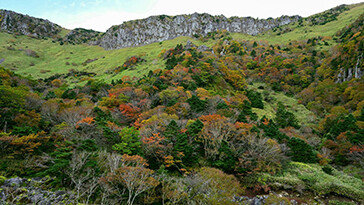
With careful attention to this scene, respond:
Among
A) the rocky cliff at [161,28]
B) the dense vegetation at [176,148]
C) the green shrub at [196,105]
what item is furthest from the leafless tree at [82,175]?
the rocky cliff at [161,28]

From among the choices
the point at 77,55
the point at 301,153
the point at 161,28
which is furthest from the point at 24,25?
the point at 301,153

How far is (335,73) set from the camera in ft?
201

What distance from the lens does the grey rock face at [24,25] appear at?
12699 cm

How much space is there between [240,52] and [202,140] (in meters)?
80.4

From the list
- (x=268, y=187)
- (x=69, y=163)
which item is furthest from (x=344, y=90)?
(x=69, y=163)

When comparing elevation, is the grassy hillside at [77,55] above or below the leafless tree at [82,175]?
above

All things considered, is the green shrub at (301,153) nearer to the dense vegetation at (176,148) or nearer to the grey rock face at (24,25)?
the dense vegetation at (176,148)

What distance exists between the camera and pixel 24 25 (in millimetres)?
134625

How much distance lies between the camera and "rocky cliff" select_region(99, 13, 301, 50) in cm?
12950

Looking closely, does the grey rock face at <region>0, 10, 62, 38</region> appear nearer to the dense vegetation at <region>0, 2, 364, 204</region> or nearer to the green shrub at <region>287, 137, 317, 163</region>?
the dense vegetation at <region>0, 2, 364, 204</region>

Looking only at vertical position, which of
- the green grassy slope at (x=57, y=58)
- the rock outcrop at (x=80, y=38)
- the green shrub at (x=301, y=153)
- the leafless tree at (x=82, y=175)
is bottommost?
the green shrub at (x=301, y=153)

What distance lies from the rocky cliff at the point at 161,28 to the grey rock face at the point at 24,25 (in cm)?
5322

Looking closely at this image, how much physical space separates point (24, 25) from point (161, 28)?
4523 inches

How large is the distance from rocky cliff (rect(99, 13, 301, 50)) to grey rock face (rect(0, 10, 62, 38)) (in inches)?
2095
